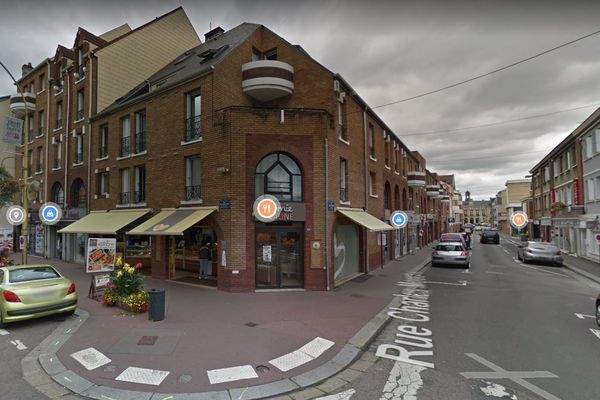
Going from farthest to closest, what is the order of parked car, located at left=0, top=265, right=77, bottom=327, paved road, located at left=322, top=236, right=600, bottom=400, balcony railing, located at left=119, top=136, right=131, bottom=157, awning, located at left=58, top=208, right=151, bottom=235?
1. balcony railing, located at left=119, top=136, right=131, bottom=157
2. awning, located at left=58, top=208, right=151, bottom=235
3. parked car, located at left=0, top=265, right=77, bottom=327
4. paved road, located at left=322, top=236, right=600, bottom=400

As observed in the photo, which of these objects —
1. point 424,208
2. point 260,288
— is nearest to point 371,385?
point 260,288

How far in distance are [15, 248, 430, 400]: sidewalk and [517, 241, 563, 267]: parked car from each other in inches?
610

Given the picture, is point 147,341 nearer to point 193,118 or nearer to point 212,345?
point 212,345

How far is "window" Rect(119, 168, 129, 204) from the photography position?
16967 millimetres

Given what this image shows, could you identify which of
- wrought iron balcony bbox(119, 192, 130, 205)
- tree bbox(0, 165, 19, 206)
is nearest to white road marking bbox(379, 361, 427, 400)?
wrought iron balcony bbox(119, 192, 130, 205)

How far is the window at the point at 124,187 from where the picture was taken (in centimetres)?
1697

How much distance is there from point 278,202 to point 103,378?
7.46 m

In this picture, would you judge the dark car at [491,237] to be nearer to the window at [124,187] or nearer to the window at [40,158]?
the window at [124,187]

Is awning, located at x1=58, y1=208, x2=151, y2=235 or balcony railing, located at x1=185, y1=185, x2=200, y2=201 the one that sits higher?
balcony railing, located at x1=185, y1=185, x2=200, y2=201

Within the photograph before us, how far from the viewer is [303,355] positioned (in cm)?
624

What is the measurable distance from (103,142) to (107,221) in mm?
5581

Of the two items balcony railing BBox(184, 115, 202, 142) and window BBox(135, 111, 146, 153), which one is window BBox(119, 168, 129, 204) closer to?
window BBox(135, 111, 146, 153)

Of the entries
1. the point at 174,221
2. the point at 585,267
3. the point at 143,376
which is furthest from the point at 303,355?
the point at 585,267

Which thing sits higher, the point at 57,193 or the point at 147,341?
the point at 57,193
